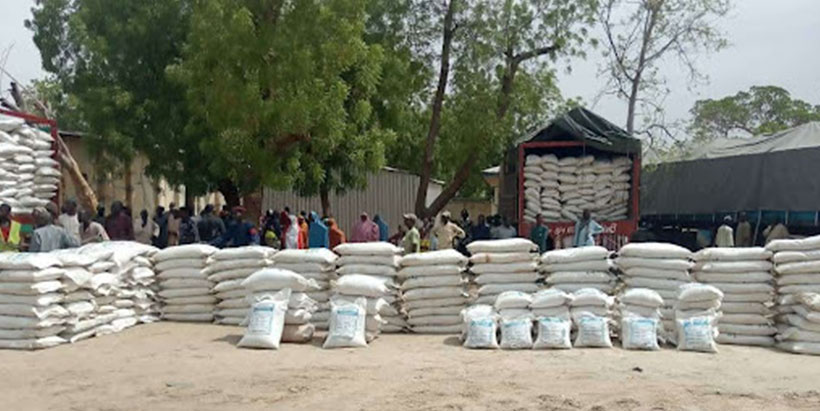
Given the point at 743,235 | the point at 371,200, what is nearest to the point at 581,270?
the point at 743,235

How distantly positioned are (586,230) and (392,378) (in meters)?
5.75

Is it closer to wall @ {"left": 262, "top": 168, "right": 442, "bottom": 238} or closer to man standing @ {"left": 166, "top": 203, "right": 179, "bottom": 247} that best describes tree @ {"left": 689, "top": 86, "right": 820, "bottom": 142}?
wall @ {"left": 262, "top": 168, "right": 442, "bottom": 238}

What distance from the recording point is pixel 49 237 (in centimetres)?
968

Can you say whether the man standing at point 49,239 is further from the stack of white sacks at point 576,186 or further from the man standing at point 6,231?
the stack of white sacks at point 576,186

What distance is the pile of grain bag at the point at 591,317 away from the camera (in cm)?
866

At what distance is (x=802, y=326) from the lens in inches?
335

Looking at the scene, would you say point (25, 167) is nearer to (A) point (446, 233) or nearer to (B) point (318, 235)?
(B) point (318, 235)

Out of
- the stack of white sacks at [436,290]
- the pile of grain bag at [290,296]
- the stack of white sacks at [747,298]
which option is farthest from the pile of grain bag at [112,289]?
the stack of white sacks at [747,298]

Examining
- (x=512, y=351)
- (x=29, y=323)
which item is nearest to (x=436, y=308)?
(x=512, y=351)

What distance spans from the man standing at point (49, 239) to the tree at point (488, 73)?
339 inches

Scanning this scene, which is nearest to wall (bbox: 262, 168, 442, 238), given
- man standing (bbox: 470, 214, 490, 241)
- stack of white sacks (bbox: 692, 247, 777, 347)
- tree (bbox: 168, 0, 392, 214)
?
tree (bbox: 168, 0, 392, 214)

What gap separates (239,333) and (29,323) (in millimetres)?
2144

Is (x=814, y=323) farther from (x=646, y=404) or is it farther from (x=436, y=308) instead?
(x=436, y=308)

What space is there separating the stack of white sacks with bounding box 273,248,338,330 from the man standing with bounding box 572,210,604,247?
4.10 meters
